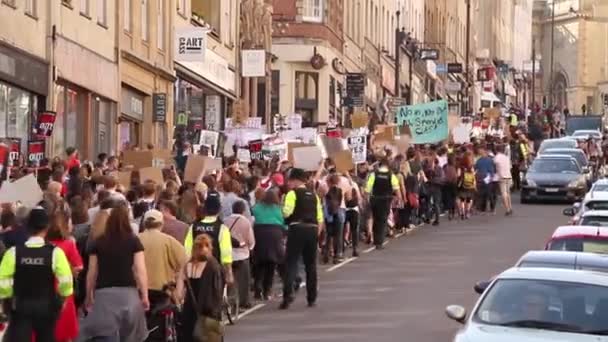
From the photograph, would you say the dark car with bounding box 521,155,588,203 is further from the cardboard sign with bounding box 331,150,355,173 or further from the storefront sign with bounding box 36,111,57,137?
the storefront sign with bounding box 36,111,57,137

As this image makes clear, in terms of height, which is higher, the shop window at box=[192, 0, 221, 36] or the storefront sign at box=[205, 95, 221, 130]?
the shop window at box=[192, 0, 221, 36]

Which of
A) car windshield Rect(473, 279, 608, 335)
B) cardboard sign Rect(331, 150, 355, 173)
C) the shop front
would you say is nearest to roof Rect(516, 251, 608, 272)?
car windshield Rect(473, 279, 608, 335)

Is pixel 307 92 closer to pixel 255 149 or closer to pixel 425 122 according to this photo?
pixel 425 122

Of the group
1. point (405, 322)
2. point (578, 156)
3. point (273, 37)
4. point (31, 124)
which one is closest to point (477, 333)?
point (405, 322)

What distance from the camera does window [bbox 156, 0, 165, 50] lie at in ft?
135

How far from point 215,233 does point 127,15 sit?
20954 millimetres

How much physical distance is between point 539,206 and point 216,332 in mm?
29637

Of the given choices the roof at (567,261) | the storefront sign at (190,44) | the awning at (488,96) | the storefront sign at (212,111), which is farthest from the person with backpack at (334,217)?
the awning at (488,96)

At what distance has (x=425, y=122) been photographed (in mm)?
43281

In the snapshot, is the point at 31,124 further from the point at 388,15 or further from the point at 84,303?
the point at 388,15

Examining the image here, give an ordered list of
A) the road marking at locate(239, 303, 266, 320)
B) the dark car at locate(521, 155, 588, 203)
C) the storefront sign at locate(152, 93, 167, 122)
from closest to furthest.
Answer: the road marking at locate(239, 303, 266, 320) < the storefront sign at locate(152, 93, 167, 122) < the dark car at locate(521, 155, 588, 203)

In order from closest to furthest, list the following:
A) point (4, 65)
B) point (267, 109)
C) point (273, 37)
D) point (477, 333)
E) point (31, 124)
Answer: point (477, 333), point (4, 65), point (31, 124), point (267, 109), point (273, 37)

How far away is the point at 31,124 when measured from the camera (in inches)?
1219

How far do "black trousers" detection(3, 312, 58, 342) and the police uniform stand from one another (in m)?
17.0
